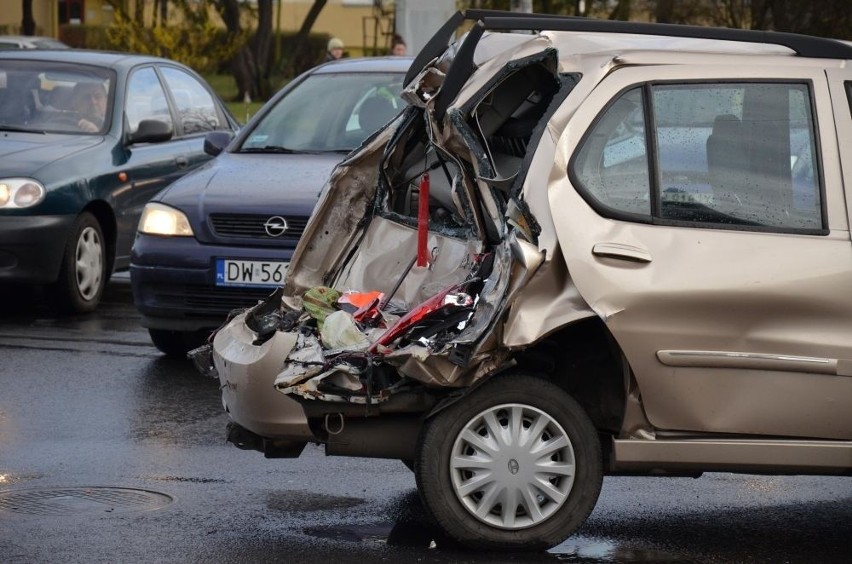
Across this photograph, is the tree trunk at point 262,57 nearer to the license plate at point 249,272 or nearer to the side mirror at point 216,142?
the side mirror at point 216,142

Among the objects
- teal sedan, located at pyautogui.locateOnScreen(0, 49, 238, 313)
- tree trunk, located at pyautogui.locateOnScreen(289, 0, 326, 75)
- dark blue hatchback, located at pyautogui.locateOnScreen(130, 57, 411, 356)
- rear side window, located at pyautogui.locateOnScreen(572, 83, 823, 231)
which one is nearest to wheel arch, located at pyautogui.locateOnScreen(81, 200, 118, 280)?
teal sedan, located at pyautogui.locateOnScreen(0, 49, 238, 313)

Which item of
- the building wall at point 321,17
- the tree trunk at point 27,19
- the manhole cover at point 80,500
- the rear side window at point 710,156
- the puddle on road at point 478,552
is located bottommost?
the building wall at point 321,17

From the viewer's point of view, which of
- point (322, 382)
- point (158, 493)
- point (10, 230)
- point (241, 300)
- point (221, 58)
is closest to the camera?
point (322, 382)

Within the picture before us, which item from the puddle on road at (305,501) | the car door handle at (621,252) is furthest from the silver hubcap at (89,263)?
the car door handle at (621,252)

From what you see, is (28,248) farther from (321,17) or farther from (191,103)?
(321,17)

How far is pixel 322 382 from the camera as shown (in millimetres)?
5492

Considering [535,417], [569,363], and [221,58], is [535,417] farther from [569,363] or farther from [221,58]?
[221,58]

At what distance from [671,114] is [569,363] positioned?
0.96 meters

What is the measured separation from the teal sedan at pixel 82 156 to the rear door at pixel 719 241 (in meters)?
6.01

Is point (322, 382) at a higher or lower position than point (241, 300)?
higher

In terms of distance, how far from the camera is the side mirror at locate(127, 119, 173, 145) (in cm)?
1164

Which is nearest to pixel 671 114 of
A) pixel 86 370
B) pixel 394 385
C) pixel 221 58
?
pixel 394 385

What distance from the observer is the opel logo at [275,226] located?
29.3 feet

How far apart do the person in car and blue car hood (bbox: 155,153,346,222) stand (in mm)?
2331
